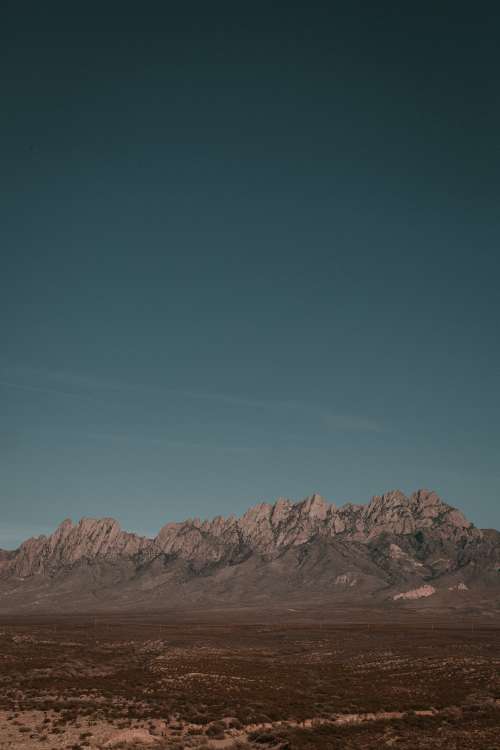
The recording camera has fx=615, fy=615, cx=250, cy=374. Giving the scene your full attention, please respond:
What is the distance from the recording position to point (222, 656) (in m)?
78.8

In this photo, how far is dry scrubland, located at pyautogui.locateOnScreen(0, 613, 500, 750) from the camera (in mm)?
34531

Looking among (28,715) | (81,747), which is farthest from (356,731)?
(28,715)

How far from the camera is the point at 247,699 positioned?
4519 centimetres

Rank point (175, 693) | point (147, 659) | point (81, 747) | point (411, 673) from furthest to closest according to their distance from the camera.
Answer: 1. point (147, 659)
2. point (411, 673)
3. point (175, 693)
4. point (81, 747)

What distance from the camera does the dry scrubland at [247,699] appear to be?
1359 inches

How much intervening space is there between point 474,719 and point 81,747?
25.0 metres

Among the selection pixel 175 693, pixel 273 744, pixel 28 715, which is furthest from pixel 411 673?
pixel 28 715

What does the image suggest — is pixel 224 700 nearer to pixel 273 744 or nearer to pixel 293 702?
pixel 293 702

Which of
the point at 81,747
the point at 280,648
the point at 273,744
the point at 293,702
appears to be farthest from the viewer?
the point at 280,648

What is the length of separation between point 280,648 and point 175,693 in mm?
49815

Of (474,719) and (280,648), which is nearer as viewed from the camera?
(474,719)

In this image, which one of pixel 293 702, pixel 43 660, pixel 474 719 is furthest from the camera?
pixel 43 660

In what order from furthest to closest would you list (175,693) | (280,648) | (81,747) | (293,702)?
(280,648)
(175,693)
(293,702)
(81,747)

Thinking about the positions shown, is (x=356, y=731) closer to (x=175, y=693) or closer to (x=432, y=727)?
(x=432, y=727)
